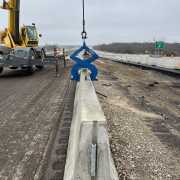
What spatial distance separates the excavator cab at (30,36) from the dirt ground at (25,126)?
8062 millimetres

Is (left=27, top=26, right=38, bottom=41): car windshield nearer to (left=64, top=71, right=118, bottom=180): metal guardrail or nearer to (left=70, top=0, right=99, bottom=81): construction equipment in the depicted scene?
(left=70, top=0, right=99, bottom=81): construction equipment

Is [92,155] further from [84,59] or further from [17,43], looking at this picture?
[17,43]

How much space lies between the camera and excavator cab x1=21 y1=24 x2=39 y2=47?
20108 mm

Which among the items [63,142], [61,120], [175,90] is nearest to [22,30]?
[175,90]

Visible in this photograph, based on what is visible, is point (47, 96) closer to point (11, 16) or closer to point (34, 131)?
point (34, 131)

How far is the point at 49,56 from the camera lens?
830 inches

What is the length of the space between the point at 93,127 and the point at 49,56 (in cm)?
1737

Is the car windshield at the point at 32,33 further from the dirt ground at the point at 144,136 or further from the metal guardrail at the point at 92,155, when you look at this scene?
the metal guardrail at the point at 92,155

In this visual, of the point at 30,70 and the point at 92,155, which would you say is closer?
the point at 92,155

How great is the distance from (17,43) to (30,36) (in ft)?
3.65

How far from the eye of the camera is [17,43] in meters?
19.7

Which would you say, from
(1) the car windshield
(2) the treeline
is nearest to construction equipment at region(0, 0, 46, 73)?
(1) the car windshield

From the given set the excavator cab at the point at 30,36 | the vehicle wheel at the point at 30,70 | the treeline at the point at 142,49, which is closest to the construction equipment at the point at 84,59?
the vehicle wheel at the point at 30,70

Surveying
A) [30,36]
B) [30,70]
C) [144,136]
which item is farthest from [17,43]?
[144,136]
